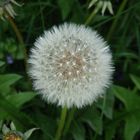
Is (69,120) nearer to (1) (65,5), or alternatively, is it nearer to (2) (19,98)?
(2) (19,98)

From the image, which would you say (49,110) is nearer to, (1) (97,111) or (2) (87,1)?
(1) (97,111)

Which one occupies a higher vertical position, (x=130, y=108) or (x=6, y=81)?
(x=6, y=81)

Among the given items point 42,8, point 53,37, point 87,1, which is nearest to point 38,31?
point 42,8

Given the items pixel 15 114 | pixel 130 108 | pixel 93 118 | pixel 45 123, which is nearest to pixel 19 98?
pixel 15 114

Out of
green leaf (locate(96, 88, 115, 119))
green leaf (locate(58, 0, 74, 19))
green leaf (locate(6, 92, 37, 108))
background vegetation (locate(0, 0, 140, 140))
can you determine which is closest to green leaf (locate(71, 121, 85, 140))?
background vegetation (locate(0, 0, 140, 140))

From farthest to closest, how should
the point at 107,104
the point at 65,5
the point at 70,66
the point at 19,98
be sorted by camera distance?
1. the point at 65,5
2. the point at 107,104
3. the point at 19,98
4. the point at 70,66

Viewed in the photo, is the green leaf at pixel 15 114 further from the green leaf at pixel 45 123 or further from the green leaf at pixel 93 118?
the green leaf at pixel 93 118
